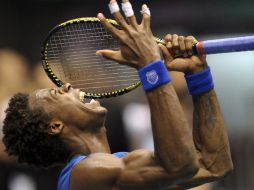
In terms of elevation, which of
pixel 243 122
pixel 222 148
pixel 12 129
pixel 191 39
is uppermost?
pixel 191 39

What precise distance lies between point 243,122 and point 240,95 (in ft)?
0.72

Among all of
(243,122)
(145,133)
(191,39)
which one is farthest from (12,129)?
(243,122)

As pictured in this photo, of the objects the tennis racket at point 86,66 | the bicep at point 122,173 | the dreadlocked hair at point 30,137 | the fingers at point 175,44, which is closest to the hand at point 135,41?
the fingers at point 175,44

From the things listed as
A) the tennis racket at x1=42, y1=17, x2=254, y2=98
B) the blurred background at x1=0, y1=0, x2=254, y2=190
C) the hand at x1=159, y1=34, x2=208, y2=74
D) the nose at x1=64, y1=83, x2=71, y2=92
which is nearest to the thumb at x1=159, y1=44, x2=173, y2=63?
the hand at x1=159, y1=34, x2=208, y2=74

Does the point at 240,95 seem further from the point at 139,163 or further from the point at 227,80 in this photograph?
the point at 139,163

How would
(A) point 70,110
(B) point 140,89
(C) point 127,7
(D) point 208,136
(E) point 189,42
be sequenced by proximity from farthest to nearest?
(B) point 140,89, (A) point 70,110, (D) point 208,136, (E) point 189,42, (C) point 127,7

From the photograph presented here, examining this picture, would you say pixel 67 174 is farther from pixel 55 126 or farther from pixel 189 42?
pixel 189 42

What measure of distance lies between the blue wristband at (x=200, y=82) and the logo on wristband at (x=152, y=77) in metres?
0.38

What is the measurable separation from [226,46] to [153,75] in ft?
1.23

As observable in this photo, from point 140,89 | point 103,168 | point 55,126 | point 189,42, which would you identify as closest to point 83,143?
point 55,126

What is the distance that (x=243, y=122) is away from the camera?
480 centimetres

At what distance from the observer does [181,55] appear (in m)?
2.84

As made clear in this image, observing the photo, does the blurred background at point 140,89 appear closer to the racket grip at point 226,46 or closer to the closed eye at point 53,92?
the closed eye at point 53,92

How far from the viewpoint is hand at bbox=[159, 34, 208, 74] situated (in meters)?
2.80
